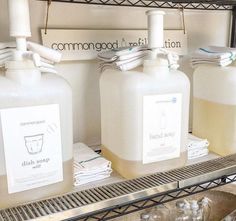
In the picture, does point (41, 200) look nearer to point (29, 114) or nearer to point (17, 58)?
point (29, 114)

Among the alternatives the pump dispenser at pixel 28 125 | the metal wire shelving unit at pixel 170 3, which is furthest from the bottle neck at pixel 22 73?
the metal wire shelving unit at pixel 170 3

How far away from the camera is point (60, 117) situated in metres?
0.59

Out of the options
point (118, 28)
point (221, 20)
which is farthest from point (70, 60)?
point (221, 20)

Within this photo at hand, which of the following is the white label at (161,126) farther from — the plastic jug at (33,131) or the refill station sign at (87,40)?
the refill station sign at (87,40)

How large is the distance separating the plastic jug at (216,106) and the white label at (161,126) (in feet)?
0.60

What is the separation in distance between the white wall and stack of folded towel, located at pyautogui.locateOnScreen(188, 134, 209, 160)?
A: 0.29 metres

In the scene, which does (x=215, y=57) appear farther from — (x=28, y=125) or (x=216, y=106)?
(x=28, y=125)

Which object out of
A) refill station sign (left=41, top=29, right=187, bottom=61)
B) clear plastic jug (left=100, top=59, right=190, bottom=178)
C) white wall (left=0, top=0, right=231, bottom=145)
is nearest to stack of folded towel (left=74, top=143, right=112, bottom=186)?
clear plastic jug (left=100, top=59, right=190, bottom=178)

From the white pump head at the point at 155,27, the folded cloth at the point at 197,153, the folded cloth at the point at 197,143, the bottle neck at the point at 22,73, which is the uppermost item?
the white pump head at the point at 155,27

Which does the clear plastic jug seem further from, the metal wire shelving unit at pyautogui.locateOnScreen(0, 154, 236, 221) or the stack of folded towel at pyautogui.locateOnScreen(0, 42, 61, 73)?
the stack of folded towel at pyautogui.locateOnScreen(0, 42, 61, 73)

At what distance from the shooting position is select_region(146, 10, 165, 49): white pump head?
2.18 ft

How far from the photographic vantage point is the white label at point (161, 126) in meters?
0.66

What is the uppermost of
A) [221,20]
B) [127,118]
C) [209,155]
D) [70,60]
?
[221,20]

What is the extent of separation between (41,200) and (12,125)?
0.16 m
